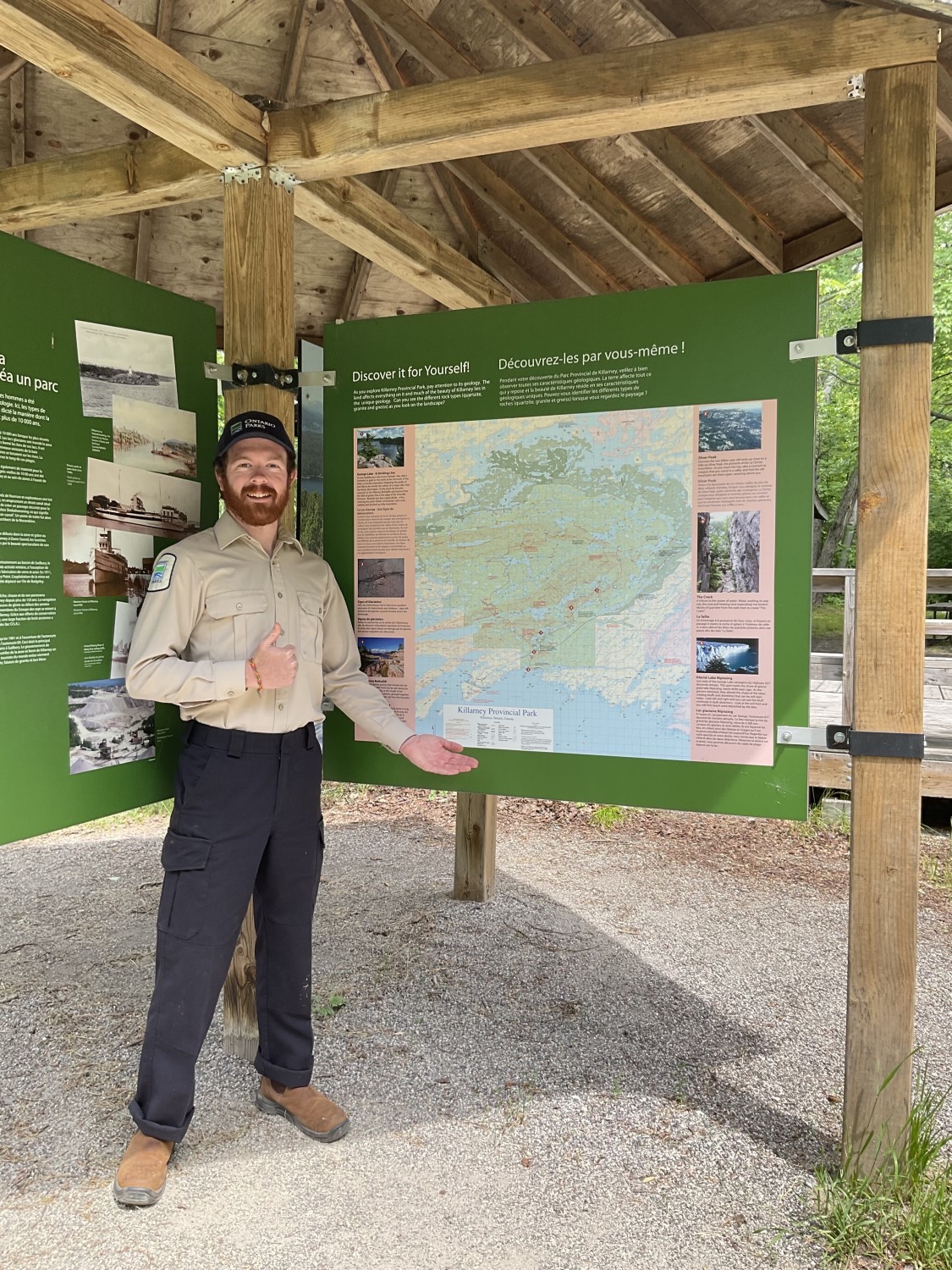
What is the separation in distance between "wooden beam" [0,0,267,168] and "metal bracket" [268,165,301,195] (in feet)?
0.32

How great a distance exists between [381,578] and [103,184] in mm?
1779

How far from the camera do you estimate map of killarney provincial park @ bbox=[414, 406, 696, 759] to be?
9.48ft

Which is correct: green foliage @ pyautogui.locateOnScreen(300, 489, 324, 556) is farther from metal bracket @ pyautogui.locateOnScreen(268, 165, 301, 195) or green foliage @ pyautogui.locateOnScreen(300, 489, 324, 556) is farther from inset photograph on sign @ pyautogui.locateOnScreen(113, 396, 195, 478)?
metal bracket @ pyautogui.locateOnScreen(268, 165, 301, 195)

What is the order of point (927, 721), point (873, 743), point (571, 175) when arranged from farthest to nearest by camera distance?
point (927, 721), point (571, 175), point (873, 743)

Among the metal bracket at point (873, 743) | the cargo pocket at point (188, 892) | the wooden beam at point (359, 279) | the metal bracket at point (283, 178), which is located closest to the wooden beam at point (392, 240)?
the metal bracket at point (283, 178)

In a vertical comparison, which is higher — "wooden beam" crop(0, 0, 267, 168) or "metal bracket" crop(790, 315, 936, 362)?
"wooden beam" crop(0, 0, 267, 168)

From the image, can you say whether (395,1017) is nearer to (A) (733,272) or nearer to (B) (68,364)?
(B) (68,364)

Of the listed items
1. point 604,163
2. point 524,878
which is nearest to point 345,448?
point 604,163

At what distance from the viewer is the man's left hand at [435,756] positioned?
117 inches

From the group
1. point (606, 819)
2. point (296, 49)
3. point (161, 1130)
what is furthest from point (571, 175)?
point (606, 819)

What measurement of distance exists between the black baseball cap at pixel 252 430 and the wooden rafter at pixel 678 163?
6.33 feet

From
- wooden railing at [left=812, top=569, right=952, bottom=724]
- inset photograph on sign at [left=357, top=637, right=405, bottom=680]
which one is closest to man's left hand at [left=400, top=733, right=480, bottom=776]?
inset photograph on sign at [left=357, top=637, right=405, bottom=680]

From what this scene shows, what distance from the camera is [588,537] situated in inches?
118

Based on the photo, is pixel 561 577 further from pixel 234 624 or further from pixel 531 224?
pixel 531 224
